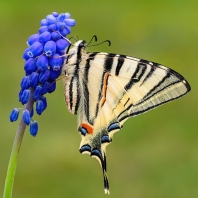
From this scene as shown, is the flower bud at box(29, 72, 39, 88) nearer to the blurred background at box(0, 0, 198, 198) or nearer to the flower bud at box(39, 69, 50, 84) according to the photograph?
the flower bud at box(39, 69, 50, 84)

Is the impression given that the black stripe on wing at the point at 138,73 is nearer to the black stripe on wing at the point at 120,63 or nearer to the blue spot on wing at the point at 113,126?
the black stripe on wing at the point at 120,63

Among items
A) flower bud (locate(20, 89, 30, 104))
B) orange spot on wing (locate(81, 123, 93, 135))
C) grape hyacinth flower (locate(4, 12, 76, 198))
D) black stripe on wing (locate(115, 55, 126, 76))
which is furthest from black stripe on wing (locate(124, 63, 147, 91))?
flower bud (locate(20, 89, 30, 104))

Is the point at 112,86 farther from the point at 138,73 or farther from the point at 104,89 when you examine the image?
the point at 138,73

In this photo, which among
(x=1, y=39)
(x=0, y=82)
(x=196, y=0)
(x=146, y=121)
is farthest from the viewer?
(x=196, y=0)

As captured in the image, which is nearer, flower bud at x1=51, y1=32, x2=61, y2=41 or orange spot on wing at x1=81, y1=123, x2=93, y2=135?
flower bud at x1=51, y1=32, x2=61, y2=41

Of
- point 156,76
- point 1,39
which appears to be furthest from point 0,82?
point 156,76

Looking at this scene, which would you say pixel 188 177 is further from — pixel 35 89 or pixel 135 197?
pixel 35 89

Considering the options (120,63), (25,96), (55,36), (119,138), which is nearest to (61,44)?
(55,36)
